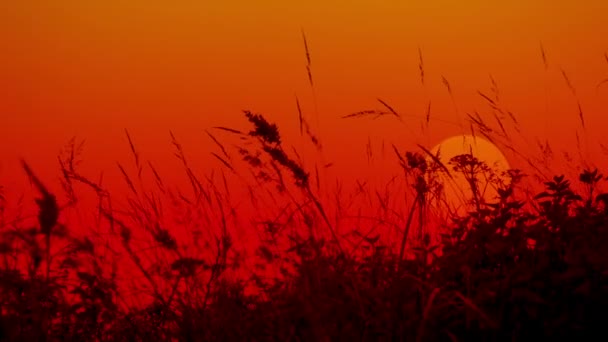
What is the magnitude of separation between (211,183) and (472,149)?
1213 millimetres

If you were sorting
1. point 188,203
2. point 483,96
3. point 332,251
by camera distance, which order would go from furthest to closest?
1. point 483,96
2. point 188,203
3. point 332,251

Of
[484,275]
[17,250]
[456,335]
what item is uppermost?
[17,250]

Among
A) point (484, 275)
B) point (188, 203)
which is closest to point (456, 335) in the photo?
point (484, 275)

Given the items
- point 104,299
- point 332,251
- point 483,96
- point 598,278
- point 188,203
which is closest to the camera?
point 598,278

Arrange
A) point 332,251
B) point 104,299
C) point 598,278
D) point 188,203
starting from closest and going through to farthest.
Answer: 1. point 598,278
2. point 104,299
3. point 332,251
4. point 188,203

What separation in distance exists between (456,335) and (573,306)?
35 centimetres

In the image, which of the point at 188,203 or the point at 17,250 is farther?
the point at 188,203

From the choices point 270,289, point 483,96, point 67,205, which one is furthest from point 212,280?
point 483,96

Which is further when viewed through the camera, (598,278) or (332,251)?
(332,251)

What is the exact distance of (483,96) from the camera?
137 inches

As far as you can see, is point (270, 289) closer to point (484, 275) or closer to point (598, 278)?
point (484, 275)

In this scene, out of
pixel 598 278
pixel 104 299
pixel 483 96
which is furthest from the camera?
pixel 483 96

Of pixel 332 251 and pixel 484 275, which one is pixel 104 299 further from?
pixel 484 275

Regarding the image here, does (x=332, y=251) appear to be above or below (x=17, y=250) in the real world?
below
